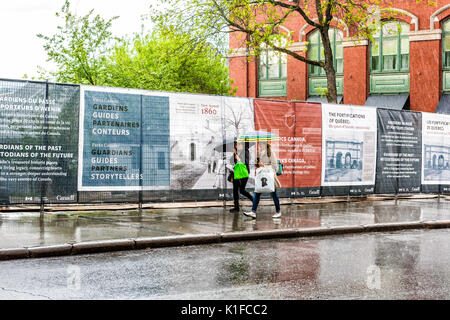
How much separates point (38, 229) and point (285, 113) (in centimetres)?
718

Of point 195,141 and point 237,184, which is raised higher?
point 195,141

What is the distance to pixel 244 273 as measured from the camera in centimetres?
729

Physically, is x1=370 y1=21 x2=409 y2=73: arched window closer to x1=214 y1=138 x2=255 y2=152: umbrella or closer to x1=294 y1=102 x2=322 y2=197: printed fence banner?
x1=294 y1=102 x2=322 y2=197: printed fence banner

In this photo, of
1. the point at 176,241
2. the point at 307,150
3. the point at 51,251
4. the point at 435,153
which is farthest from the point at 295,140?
the point at 51,251

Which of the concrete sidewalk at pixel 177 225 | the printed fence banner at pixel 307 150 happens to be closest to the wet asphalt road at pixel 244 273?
the concrete sidewalk at pixel 177 225

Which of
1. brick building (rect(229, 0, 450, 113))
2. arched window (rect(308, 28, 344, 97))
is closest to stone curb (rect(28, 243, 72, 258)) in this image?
brick building (rect(229, 0, 450, 113))

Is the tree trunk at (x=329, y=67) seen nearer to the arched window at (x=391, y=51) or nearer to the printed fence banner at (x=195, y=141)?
the printed fence banner at (x=195, y=141)

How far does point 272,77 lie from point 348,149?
63.0 feet

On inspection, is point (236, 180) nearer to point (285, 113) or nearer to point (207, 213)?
point (207, 213)

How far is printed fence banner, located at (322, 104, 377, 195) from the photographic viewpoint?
16.1 m

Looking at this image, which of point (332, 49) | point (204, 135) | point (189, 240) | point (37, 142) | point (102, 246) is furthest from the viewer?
point (332, 49)

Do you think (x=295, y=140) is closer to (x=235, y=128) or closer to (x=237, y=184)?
(x=235, y=128)

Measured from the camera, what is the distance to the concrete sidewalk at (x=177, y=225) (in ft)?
29.1

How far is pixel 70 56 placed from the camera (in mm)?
32625
